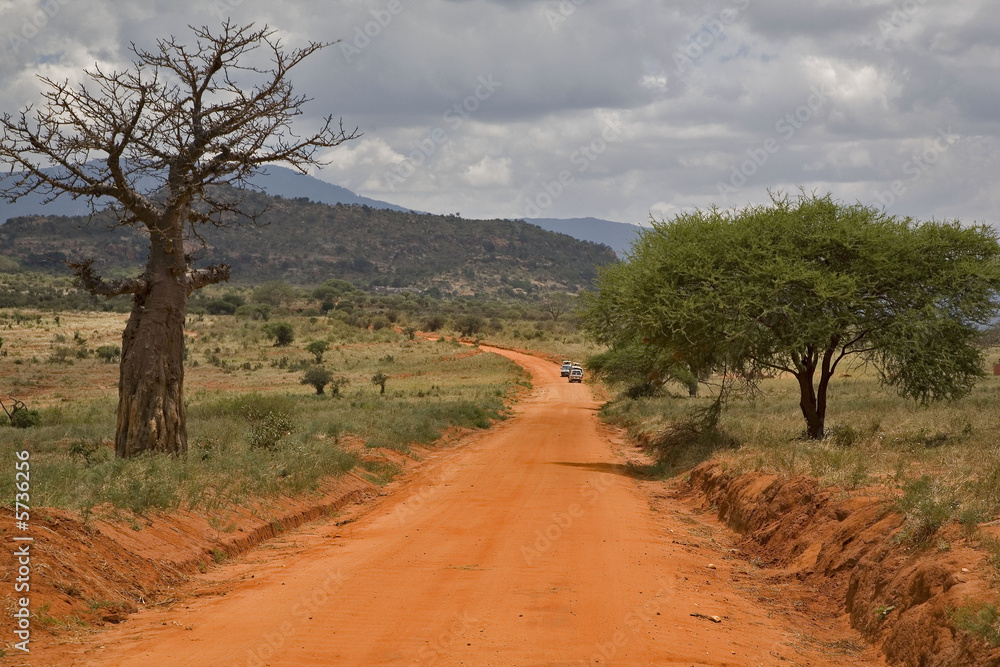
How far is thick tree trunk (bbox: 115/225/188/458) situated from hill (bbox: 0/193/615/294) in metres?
109

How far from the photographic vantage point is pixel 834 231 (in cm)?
1916

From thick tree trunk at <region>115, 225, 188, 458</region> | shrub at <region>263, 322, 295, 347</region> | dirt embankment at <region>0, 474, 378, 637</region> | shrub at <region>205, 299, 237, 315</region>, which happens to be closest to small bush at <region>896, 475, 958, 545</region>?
dirt embankment at <region>0, 474, 378, 637</region>

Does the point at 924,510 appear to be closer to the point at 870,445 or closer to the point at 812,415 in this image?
the point at 870,445

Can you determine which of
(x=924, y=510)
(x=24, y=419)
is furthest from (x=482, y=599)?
(x=24, y=419)

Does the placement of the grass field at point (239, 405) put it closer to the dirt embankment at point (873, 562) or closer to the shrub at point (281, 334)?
the shrub at point (281, 334)

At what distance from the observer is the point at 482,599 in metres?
7.89

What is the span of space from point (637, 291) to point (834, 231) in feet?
15.4

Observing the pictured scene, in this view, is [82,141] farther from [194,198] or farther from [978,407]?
[978,407]

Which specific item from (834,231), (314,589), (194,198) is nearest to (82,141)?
(194,198)

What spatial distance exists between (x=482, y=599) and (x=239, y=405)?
2085 centimetres

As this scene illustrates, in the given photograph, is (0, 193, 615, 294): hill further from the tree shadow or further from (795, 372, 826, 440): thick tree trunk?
(795, 372, 826, 440): thick tree trunk

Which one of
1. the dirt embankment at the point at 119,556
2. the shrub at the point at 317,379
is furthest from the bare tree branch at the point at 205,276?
the shrub at the point at 317,379

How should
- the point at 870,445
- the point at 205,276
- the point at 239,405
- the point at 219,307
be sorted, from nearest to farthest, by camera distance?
the point at 205,276 < the point at 870,445 < the point at 239,405 < the point at 219,307

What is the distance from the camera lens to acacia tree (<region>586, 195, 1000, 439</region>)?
1842 centimetres
